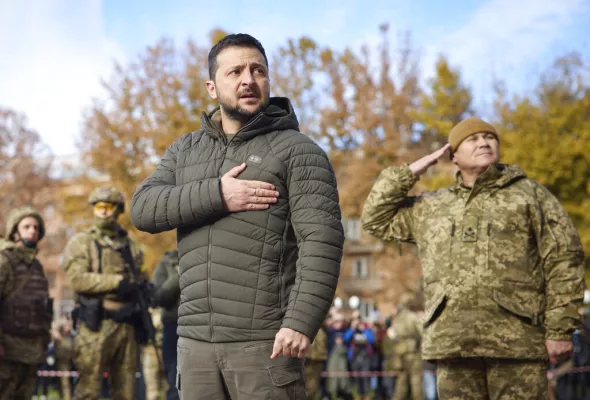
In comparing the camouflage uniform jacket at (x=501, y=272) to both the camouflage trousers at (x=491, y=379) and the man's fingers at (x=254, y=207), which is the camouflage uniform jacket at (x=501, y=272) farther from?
the man's fingers at (x=254, y=207)

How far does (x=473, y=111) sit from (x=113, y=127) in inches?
510

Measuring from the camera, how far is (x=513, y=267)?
18.3 feet

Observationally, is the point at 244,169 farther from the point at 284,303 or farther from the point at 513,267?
the point at 513,267

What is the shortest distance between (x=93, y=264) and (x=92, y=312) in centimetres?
50

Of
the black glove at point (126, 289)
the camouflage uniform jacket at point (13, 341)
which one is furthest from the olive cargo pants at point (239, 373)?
the camouflage uniform jacket at point (13, 341)

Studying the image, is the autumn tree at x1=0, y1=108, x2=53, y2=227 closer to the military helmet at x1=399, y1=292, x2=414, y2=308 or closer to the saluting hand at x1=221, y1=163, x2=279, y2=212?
the military helmet at x1=399, y1=292, x2=414, y2=308

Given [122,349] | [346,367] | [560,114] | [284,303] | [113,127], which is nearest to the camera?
[284,303]

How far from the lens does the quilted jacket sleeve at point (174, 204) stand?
394cm

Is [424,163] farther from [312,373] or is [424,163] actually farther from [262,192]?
[312,373]

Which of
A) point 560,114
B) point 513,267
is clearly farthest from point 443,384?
point 560,114

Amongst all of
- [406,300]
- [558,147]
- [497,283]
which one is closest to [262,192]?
[497,283]

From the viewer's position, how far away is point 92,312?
893cm

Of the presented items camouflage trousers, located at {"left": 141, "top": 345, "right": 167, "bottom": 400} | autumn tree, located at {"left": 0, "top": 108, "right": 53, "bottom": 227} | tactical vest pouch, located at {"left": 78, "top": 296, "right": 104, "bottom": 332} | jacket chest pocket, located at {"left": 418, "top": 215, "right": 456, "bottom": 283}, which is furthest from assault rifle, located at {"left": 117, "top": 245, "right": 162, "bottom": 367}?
autumn tree, located at {"left": 0, "top": 108, "right": 53, "bottom": 227}

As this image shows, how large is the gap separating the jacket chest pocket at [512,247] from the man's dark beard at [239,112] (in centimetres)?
213
